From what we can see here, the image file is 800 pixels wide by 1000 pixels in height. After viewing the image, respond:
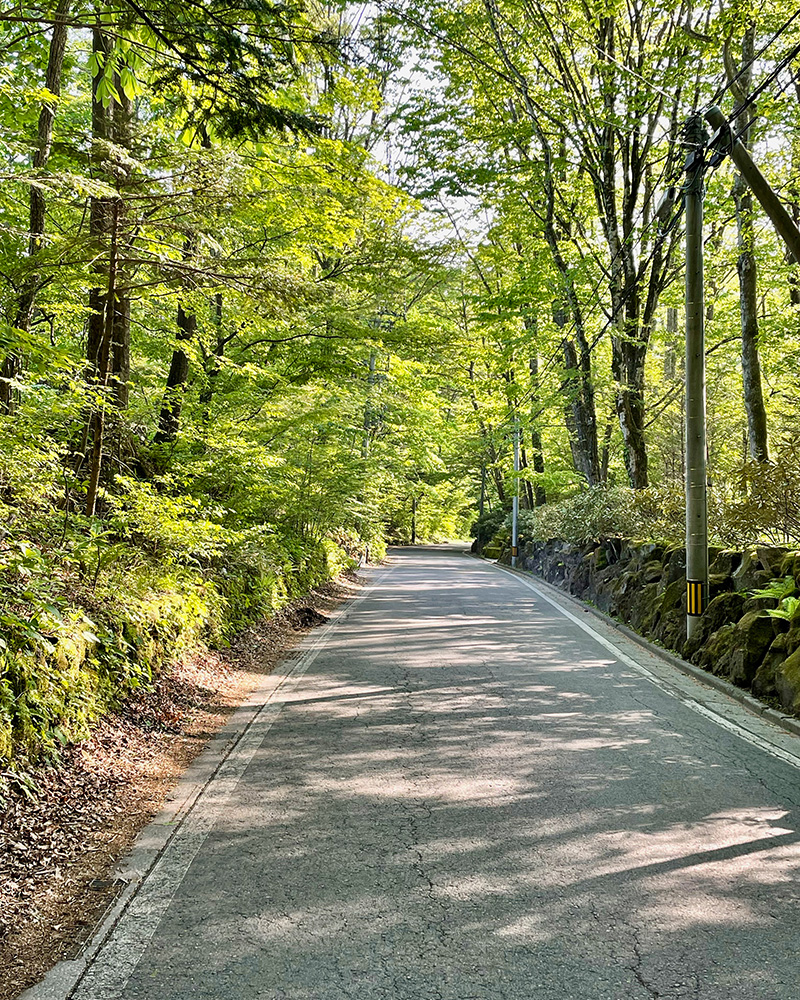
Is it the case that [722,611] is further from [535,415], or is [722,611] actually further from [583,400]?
[535,415]

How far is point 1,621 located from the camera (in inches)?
183

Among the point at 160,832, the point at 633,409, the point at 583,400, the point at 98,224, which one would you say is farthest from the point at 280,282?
the point at 583,400

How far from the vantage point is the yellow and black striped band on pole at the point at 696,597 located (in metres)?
9.68

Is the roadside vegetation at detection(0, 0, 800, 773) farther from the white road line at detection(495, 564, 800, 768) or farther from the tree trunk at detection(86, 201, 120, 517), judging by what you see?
the white road line at detection(495, 564, 800, 768)

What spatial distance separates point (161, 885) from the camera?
375 centimetres

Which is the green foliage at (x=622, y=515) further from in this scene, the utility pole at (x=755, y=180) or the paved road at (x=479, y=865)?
the paved road at (x=479, y=865)

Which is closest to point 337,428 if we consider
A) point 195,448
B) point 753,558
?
point 195,448

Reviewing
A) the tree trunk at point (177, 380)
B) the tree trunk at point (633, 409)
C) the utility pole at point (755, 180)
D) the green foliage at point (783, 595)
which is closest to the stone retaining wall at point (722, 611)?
the green foliage at point (783, 595)

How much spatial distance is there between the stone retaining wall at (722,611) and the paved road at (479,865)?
106cm

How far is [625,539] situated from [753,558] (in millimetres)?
6722

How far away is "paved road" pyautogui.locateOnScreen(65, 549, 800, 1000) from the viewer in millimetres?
2979

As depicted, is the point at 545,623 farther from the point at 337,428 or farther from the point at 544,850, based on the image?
the point at 544,850

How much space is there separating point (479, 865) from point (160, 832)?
196cm

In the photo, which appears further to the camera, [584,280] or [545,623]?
[584,280]
